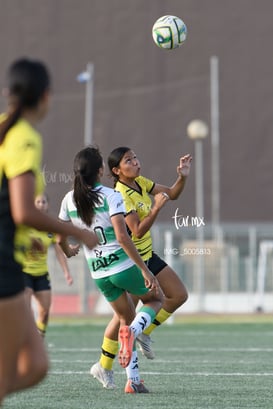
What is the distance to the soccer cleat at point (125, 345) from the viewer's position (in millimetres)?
8234

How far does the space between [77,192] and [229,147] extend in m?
19.0

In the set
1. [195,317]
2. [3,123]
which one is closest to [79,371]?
[3,123]

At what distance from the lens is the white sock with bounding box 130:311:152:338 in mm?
8492

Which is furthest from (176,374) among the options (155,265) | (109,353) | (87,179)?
(87,179)

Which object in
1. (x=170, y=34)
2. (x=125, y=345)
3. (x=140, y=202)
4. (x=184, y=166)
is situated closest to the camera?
(x=125, y=345)

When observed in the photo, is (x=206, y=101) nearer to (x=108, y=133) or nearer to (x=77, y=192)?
(x=108, y=133)

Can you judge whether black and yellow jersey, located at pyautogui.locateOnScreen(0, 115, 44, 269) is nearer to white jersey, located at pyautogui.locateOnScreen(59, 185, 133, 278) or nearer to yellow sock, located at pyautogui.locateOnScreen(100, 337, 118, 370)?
white jersey, located at pyautogui.locateOnScreen(59, 185, 133, 278)

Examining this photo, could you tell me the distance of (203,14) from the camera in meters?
27.3

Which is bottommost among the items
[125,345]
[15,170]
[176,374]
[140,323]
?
[176,374]

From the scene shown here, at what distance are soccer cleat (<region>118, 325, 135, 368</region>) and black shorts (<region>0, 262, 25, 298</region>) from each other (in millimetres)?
3017

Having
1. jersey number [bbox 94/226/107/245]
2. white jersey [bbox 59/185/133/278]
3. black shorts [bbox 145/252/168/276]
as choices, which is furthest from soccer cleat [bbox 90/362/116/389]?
black shorts [bbox 145/252/168/276]

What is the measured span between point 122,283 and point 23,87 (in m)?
3.48

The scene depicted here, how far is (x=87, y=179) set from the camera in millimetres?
8344

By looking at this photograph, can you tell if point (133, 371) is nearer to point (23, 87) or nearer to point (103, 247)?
point (103, 247)
